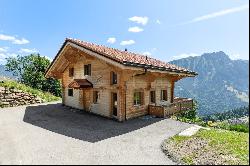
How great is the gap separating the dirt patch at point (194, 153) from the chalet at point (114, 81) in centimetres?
676

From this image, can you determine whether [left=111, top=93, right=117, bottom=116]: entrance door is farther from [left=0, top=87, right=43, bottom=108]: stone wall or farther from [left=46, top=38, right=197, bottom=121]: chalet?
[left=0, top=87, right=43, bottom=108]: stone wall

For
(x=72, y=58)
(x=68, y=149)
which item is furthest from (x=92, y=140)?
(x=72, y=58)

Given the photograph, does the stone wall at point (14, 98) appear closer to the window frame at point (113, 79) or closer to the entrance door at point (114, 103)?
the entrance door at point (114, 103)

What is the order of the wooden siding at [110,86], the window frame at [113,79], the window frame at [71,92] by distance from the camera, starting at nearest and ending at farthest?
1. the wooden siding at [110,86]
2. the window frame at [113,79]
3. the window frame at [71,92]

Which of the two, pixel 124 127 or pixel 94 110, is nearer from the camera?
pixel 124 127

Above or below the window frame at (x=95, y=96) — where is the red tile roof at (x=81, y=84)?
above

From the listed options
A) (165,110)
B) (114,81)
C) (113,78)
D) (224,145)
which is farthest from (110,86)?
(224,145)

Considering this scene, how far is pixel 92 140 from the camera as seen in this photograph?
1422 centimetres

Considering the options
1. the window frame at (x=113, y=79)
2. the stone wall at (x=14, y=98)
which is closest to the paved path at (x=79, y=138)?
the window frame at (x=113, y=79)

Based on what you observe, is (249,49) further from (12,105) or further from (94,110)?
(12,105)

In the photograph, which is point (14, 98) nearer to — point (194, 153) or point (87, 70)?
point (87, 70)

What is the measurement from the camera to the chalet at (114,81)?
19688 millimetres

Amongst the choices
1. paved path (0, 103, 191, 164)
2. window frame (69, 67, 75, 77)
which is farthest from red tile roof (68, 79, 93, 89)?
window frame (69, 67, 75, 77)

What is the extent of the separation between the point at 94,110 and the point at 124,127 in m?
5.57
